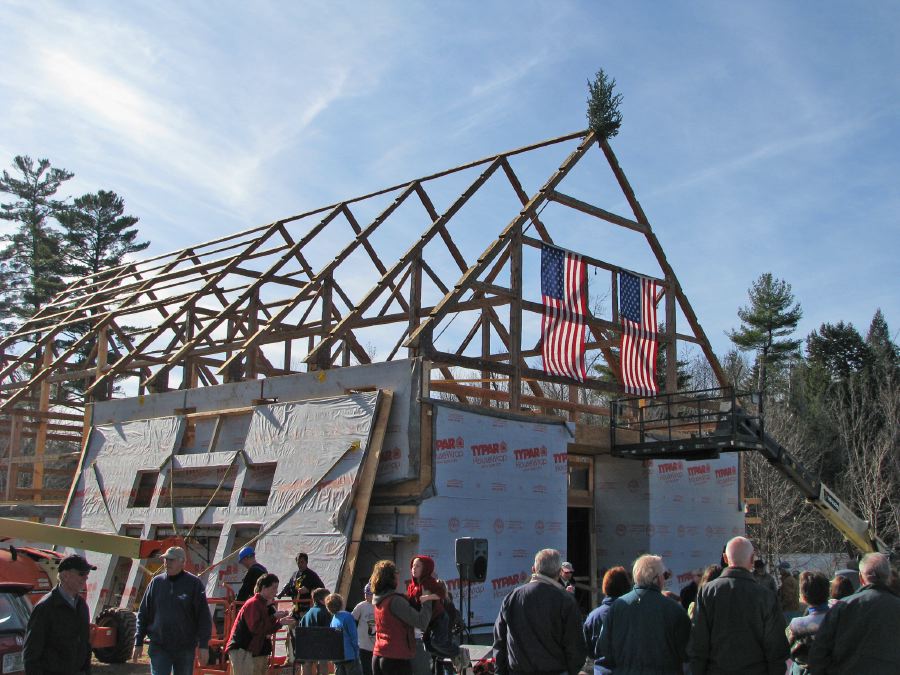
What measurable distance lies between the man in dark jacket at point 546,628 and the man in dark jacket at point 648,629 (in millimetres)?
Answer: 291

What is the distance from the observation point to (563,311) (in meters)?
18.3

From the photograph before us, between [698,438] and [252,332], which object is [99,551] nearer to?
[252,332]

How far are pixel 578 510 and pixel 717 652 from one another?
14964mm

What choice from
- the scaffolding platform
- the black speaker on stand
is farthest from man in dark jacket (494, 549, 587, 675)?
the scaffolding platform

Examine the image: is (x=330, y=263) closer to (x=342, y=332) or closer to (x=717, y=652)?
(x=342, y=332)

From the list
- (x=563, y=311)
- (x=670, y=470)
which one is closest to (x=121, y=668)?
(x=563, y=311)

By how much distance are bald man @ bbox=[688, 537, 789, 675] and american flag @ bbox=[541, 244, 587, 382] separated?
1204 centimetres

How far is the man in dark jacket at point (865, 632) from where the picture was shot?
5285 millimetres

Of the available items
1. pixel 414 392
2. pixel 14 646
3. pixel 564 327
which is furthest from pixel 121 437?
pixel 14 646

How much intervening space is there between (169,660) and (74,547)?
17.3ft

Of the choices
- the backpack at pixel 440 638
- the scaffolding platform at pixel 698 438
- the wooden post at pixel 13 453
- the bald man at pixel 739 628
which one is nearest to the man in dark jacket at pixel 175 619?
the backpack at pixel 440 638

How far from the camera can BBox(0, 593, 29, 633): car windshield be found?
7.01 meters

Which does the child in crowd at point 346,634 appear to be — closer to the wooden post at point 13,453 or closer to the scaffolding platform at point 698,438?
the scaffolding platform at point 698,438

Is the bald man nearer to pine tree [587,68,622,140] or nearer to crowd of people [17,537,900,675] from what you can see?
crowd of people [17,537,900,675]
